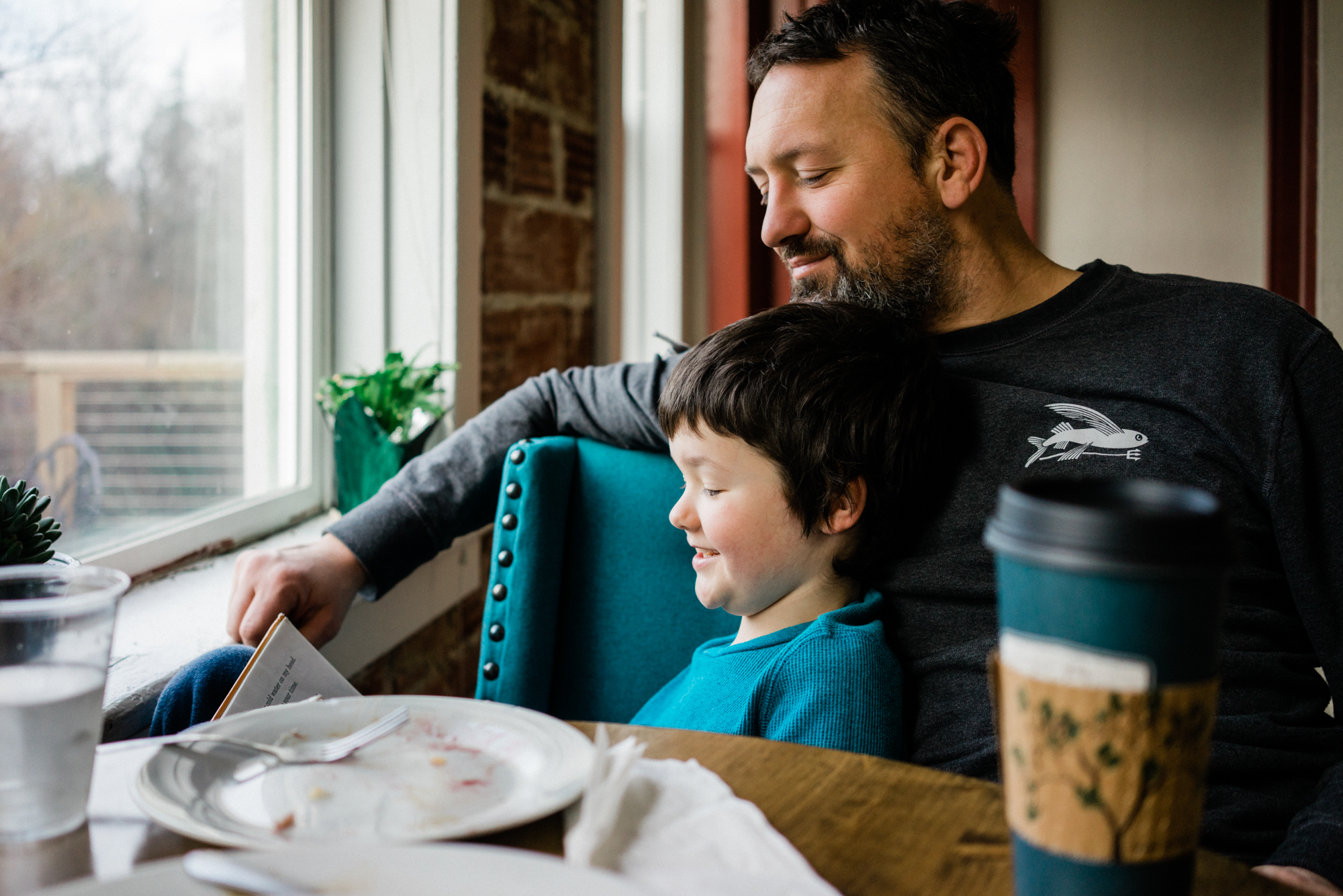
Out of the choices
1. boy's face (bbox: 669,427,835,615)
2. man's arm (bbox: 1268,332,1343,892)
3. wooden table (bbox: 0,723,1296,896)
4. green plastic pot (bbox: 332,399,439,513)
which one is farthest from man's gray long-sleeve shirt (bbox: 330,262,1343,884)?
green plastic pot (bbox: 332,399,439,513)

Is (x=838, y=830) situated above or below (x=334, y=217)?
below

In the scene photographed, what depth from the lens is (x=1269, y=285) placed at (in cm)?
252

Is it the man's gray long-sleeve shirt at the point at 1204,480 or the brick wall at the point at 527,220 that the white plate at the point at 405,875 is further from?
the brick wall at the point at 527,220

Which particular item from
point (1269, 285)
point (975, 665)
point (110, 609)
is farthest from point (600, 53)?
point (110, 609)

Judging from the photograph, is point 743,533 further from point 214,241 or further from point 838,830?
point 214,241

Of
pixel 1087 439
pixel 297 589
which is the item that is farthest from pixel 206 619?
pixel 1087 439

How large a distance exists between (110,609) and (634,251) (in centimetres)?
238

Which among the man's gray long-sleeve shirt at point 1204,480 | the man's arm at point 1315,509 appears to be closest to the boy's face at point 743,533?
the man's gray long-sleeve shirt at point 1204,480

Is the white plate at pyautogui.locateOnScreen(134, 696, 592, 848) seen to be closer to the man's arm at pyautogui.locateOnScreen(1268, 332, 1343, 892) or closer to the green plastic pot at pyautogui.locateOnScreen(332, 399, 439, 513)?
the man's arm at pyautogui.locateOnScreen(1268, 332, 1343, 892)

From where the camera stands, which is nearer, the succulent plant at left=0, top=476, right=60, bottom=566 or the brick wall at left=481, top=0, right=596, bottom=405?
the succulent plant at left=0, top=476, right=60, bottom=566

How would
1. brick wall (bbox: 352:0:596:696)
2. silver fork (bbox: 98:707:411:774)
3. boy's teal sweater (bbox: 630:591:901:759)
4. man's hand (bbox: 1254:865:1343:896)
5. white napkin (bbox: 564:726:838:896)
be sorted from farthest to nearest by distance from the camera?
brick wall (bbox: 352:0:596:696)
boy's teal sweater (bbox: 630:591:901:759)
man's hand (bbox: 1254:865:1343:896)
silver fork (bbox: 98:707:411:774)
white napkin (bbox: 564:726:838:896)

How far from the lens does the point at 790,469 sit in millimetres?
1044

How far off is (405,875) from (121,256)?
3.83 feet

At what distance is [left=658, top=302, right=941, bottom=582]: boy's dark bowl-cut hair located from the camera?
3.40 feet
